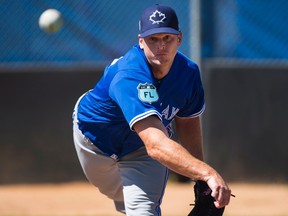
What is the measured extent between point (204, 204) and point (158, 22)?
131cm

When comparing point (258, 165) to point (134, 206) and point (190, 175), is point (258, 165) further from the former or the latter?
point (190, 175)

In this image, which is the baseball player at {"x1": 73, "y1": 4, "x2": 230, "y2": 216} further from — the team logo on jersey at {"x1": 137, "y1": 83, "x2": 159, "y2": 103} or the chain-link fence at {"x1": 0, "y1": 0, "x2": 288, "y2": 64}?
the chain-link fence at {"x1": 0, "y1": 0, "x2": 288, "y2": 64}

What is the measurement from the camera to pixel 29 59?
31.5 feet

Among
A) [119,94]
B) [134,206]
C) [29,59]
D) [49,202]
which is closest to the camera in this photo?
[119,94]

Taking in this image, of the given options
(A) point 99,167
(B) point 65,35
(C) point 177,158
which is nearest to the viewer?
(C) point 177,158

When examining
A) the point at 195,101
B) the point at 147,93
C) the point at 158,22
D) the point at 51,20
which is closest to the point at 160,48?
the point at 158,22

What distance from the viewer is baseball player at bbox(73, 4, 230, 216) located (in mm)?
4253

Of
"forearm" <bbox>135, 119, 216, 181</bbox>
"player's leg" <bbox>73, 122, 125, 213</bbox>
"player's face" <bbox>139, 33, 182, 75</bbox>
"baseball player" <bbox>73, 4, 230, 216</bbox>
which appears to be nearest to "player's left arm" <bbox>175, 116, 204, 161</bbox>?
"baseball player" <bbox>73, 4, 230, 216</bbox>

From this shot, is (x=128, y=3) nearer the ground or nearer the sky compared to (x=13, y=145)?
nearer the sky

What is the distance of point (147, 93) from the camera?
4.39 meters

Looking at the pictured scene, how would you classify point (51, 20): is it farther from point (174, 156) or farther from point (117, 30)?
point (174, 156)

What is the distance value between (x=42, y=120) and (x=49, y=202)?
5.24ft

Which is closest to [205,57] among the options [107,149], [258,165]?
[258,165]

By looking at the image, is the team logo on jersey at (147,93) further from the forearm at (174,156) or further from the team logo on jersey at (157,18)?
the team logo on jersey at (157,18)
